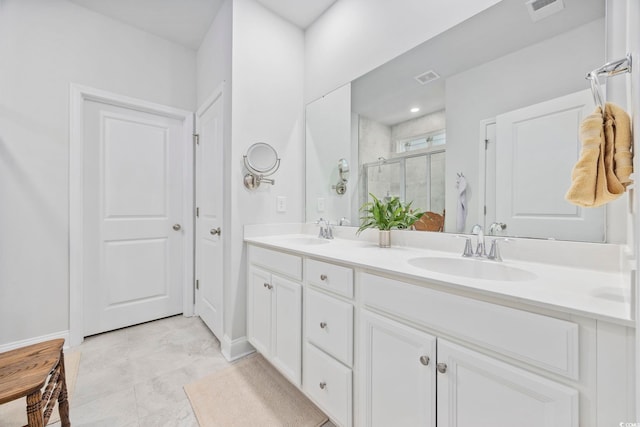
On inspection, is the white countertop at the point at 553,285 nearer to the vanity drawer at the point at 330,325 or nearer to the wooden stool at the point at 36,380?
the vanity drawer at the point at 330,325

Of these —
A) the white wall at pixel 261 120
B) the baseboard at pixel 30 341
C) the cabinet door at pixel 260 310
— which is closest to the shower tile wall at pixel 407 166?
the white wall at pixel 261 120

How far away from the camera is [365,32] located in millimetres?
1736

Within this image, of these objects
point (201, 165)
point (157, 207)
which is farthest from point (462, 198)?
point (157, 207)

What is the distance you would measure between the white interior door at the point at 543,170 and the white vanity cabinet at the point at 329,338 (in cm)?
78

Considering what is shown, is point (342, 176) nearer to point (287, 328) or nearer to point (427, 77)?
point (427, 77)

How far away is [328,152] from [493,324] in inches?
63.2

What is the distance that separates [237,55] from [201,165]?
103 centimetres

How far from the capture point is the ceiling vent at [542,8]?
3.34 ft

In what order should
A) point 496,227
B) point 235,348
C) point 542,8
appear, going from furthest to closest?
1. point 235,348
2. point 496,227
3. point 542,8

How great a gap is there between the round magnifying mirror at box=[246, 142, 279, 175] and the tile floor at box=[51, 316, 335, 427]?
1.37 metres

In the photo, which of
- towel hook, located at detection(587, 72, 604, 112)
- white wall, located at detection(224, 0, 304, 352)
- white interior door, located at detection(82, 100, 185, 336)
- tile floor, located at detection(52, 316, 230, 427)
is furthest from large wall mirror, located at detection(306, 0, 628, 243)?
white interior door, located at detection(82, 100, 185, 336)

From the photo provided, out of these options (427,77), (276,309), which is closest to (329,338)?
(276,309)

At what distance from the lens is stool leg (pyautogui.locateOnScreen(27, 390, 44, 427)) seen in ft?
2.95

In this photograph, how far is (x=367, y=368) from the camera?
0.98m
